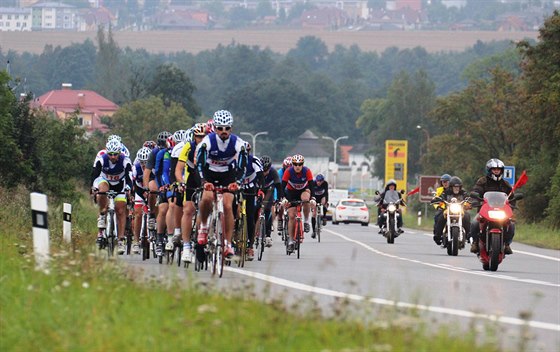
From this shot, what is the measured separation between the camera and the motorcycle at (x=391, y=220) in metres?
40.5

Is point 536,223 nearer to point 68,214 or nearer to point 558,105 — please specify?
point 558,105

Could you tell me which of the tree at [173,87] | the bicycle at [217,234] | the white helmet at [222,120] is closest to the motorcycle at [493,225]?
the bicycle at [217,234]

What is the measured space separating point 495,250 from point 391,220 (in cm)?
1696

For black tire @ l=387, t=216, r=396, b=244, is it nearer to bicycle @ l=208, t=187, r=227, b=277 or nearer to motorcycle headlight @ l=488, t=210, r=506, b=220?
motorcycle headlight @ l=488, t=210, r=506, b=220

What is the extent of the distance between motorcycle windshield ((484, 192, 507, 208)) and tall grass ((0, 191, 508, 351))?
10710 mm

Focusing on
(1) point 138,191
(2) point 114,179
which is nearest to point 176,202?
(2) point 114,179

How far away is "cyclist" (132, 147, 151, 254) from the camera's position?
2681cm

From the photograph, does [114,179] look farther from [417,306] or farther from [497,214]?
[417,306]

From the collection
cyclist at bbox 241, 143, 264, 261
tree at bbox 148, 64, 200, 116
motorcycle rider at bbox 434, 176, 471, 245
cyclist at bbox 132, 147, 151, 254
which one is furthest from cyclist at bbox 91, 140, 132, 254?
tree at bbox 148, 64, 200, 116

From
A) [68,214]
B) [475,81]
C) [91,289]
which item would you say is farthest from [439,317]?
[475,81]

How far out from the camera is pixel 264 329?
35.7 feet

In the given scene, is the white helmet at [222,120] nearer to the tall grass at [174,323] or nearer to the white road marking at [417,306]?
the white road marking at [417,306]

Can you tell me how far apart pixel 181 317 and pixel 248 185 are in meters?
12.1

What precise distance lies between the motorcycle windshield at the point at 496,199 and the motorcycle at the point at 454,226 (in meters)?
7.25
